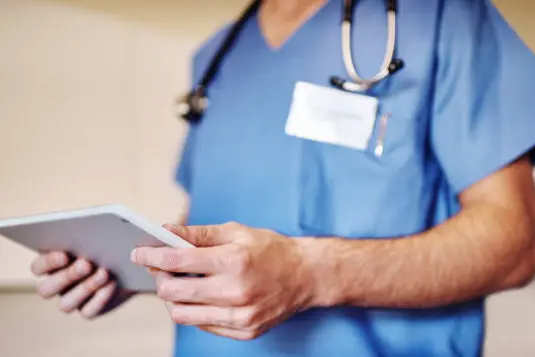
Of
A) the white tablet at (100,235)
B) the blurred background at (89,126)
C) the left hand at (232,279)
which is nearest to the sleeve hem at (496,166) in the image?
the left hand at (232,279)

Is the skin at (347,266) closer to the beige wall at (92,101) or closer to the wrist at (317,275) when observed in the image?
the wrist at (317,275)

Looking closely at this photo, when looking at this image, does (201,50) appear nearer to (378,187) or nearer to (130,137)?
(130,137)

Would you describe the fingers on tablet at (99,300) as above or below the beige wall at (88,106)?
below

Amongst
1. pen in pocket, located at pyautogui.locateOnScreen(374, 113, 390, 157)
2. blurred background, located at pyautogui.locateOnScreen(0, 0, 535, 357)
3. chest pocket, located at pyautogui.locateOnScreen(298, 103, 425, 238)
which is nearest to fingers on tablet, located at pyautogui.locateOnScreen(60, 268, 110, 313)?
blurred background, located at pyautogui.locateOnScreen(0, 0, 535, 357)

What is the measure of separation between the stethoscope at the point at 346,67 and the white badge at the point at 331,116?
16mm

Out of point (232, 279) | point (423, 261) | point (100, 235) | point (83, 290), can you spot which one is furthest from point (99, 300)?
point (423, 261)

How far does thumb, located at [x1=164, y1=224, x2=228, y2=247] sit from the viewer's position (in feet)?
1.73

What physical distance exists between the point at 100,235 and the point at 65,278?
165 mm

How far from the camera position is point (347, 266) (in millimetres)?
564

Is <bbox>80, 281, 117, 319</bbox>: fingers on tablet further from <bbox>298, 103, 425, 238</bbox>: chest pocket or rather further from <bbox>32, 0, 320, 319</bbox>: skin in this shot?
<bbox>298, 103, 425, 238</bbox>: chest pocket

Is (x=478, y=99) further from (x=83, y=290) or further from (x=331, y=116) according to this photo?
(x=83, y=290)

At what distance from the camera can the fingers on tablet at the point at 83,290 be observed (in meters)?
0.70

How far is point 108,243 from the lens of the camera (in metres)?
0.58

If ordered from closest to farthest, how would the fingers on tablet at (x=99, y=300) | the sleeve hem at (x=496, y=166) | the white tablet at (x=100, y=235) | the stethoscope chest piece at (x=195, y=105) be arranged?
1. the white tablet at (x=100, y=235)
2. the sleeve hem at (x=496, y=166)
3. the fingers on tablet at (x=99, y=300)
4. the stethoscope chest piece at (x=195, y=105)
